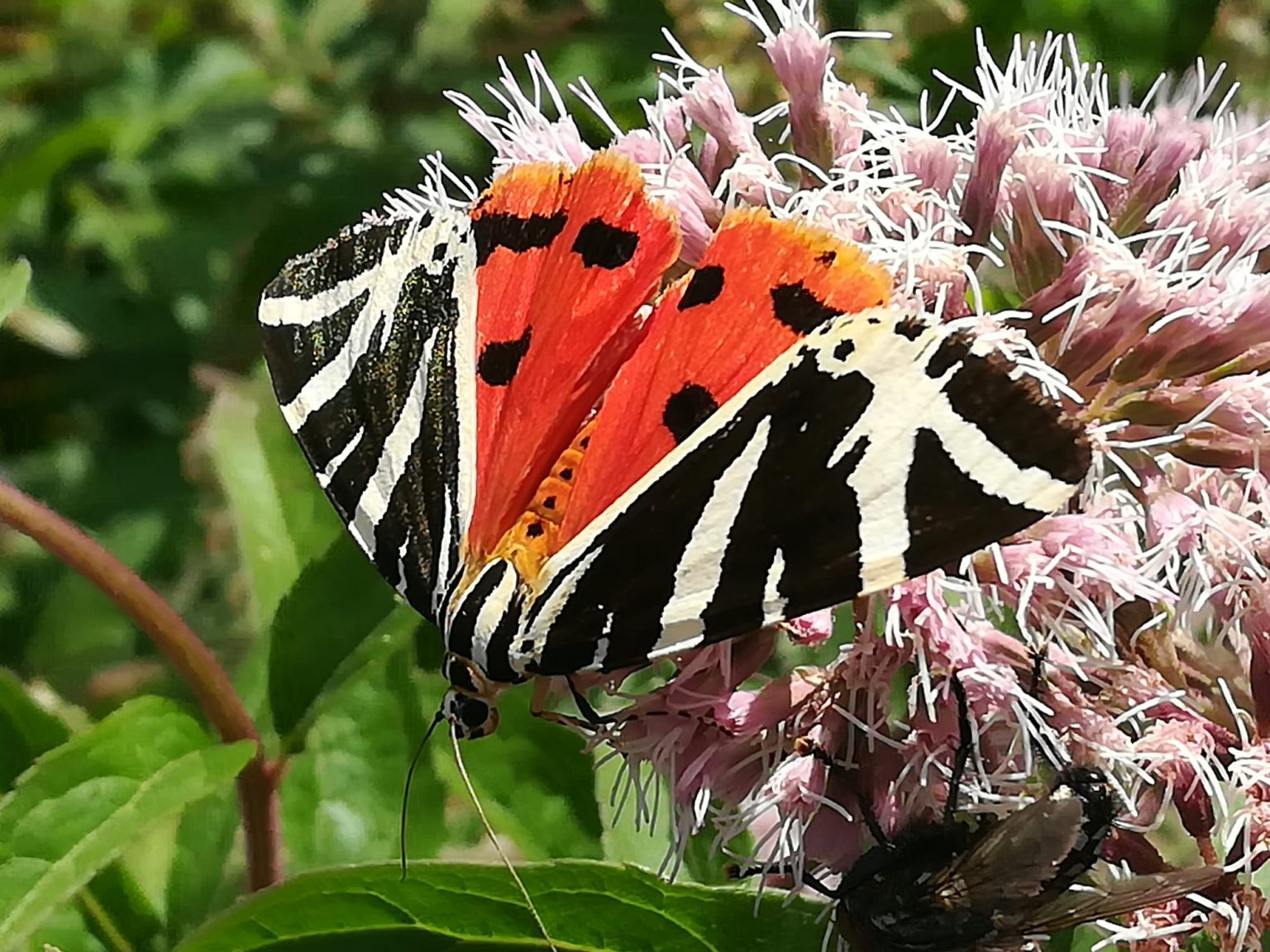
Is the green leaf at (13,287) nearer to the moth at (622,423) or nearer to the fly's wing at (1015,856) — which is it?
the moth at (622,423)

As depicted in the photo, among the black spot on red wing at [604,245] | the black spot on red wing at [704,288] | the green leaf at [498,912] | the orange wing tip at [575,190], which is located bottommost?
the green leaf at [498,912]

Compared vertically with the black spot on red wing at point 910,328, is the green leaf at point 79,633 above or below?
below

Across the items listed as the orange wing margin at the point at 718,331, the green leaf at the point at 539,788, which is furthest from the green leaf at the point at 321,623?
the orange wing margin at the point at 718,331

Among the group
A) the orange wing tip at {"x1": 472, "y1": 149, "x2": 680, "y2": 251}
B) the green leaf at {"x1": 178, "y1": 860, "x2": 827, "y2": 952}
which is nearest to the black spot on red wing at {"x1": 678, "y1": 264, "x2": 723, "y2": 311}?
the orange wing tip at {"x1": 472, "y1": 149, "x2": 680, "y2": 251}

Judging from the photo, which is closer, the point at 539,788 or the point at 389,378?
the point at 389,378

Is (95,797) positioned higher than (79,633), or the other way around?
(95,797)

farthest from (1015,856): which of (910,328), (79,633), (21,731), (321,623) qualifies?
(79,633)

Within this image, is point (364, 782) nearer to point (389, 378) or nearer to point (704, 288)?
point (389, 378)
